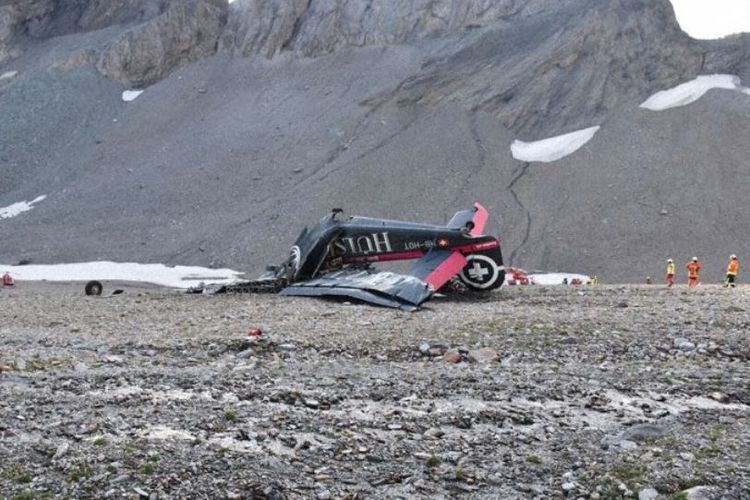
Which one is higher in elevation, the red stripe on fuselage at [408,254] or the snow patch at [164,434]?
the red stripe on fuselage at [408,254]

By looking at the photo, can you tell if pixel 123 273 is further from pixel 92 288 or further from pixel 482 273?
pixel 482 273

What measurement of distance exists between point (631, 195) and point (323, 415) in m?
46.6

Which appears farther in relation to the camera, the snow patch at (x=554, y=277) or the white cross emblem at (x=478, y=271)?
the snow patch at (x=554, y=277)

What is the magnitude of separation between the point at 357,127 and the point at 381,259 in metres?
44.4

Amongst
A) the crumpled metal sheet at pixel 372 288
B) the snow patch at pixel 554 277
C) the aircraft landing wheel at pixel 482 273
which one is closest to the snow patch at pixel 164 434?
the crumpled metal sheet at pixel 372 288

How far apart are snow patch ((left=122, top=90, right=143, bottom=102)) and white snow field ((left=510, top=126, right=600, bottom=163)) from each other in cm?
4234

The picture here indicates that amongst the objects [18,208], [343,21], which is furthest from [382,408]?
[343,21]

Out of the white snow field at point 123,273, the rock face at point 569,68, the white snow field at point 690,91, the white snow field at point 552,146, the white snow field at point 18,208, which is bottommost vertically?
the white snow field at point 123,273

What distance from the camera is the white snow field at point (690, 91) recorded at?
59.4 meters

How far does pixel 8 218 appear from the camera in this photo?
6072 cm

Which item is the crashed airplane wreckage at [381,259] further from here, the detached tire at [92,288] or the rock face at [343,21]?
the rock face at [343,21]

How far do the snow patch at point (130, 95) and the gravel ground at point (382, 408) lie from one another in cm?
7020

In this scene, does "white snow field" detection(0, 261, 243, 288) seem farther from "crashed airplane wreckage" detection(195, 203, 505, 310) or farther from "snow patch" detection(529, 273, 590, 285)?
"crashed airplane wreckage" detection(195, 203, 505, 310)

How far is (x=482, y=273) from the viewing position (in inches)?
853
